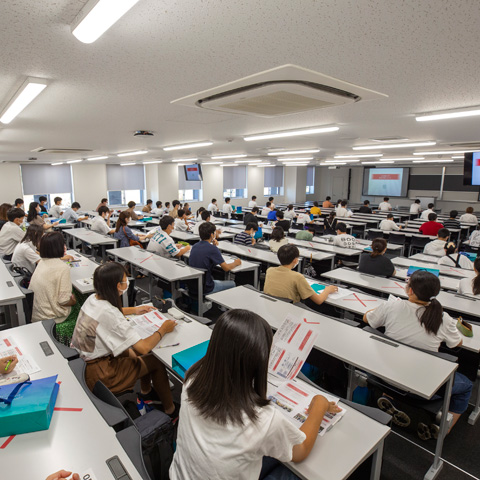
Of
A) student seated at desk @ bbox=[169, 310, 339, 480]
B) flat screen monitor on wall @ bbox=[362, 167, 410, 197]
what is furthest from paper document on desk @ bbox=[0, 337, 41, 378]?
flat screen monitor on wall @ bbox=[362, 167, 410, 197]

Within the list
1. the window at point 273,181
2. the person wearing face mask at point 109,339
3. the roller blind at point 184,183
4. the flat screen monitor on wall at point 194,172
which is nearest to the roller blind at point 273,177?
the window at point 273,181

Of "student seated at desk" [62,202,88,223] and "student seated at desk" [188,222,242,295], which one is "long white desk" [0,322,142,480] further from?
"student seated at desk" [62,202,88,223]

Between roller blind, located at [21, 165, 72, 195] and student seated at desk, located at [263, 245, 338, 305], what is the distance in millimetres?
11960

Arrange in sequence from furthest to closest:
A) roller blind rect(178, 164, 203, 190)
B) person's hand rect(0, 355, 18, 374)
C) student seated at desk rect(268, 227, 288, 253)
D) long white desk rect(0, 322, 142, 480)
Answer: roller blind rect(178, 164, 203, 190) < student seated at desk rect(268, 227, 288, 253) < person's hand rect(0, 355, 18, 374) < long white desk rect(0, 322, 142, 480)

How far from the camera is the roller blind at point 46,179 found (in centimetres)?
1157

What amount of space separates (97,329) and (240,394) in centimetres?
125

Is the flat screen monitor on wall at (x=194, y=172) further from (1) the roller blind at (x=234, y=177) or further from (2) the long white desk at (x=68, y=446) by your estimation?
(2) the long white desk at (x=68, y=446)

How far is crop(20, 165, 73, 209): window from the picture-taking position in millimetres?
11592

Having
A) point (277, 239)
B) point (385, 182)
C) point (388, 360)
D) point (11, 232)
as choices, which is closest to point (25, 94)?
point (11, 232)

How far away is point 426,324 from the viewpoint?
2.19m

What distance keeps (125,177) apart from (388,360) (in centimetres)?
1339

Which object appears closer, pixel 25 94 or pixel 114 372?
pixel 114 372

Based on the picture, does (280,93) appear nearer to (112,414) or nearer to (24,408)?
(112,414)

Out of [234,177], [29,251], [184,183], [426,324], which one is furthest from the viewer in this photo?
[234,177]
